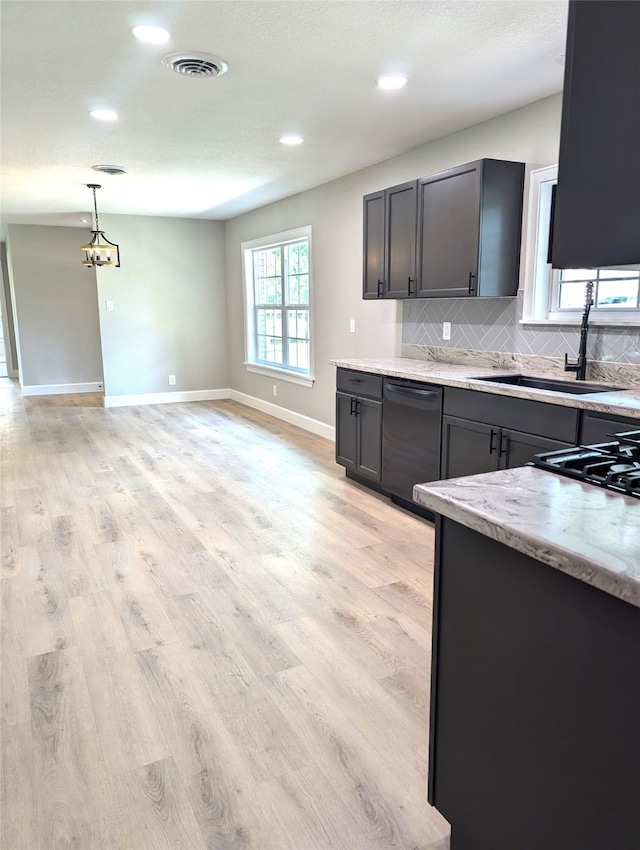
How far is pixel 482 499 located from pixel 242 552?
88.4 inches

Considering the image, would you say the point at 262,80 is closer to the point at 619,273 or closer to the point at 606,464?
the point at 619,273

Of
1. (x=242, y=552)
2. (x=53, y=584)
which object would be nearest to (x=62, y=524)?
(x=53, y=584)

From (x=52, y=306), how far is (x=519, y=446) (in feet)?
25.9

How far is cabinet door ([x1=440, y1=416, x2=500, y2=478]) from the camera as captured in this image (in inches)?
123

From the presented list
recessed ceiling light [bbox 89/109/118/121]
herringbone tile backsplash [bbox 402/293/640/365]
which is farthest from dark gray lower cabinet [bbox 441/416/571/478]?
recessed ceiling light [bbox 89/109/118/121]

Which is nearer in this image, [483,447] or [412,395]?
[483,447]

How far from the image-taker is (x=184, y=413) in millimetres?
7477

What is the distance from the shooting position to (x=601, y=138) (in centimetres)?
109

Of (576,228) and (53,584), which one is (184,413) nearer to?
(53,584)

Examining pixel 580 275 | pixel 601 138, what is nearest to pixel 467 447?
pixel 580 275

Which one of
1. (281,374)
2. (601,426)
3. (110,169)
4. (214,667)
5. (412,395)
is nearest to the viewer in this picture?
(214,667)

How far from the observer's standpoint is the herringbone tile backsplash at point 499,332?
3119 millimetres

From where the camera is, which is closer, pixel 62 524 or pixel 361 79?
pixel 361 79

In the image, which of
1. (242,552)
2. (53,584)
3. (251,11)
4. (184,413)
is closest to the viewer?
(251,11)
